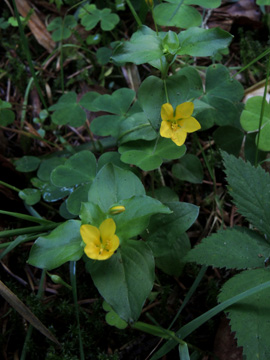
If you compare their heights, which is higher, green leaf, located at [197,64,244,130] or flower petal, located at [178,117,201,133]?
flower petal, located at [178,117,201,133]

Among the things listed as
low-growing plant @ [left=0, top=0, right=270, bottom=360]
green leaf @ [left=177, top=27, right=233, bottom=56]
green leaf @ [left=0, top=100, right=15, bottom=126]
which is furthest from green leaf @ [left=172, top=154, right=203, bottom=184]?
green leaf @ [left=0, top=100, right=15, bottom=126]

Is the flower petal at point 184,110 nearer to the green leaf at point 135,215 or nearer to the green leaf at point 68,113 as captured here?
the green leaf at point 135,215

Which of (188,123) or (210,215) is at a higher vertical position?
(188,123)

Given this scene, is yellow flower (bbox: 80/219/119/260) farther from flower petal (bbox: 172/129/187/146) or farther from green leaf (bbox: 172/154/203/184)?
green leaf (bbox: 172/154/203/184)

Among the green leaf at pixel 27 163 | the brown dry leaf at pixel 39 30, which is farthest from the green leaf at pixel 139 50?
the brown dry leaf at pixel 39 30

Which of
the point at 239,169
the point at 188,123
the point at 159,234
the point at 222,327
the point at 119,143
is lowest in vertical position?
the point at 222,327

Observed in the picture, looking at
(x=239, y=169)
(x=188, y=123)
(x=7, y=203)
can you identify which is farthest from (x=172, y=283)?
(x=7, y=203)

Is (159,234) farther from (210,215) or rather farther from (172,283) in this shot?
(210,215)
